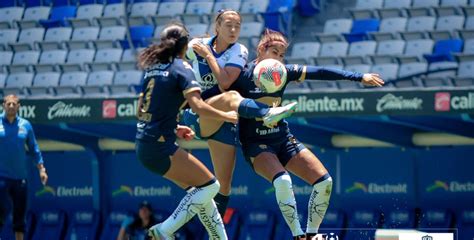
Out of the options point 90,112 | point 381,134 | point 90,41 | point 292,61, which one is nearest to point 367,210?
point 381,134

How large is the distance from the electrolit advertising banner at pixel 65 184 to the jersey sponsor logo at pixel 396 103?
5.02m

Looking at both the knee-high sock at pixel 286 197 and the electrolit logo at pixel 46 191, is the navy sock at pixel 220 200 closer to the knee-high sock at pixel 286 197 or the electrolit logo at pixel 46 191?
the knee-high sock at pixel 286 197

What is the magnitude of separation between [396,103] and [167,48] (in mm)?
5433

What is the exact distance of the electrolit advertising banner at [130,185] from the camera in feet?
57.1

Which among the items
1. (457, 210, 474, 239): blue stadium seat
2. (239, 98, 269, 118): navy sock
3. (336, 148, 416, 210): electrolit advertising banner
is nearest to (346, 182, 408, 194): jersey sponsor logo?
(336, 148, 416, 210): electrolit advertising banner

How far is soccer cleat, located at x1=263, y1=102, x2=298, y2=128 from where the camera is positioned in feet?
30.6

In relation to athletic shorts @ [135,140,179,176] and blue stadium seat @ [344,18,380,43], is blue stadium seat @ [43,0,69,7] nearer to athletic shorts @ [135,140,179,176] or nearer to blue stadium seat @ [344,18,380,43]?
blue stadium seat @ [344,18,380,43]

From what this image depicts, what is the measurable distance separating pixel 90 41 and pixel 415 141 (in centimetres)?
593

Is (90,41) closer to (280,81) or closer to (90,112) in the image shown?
(90,112)

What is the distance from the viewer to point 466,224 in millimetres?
15367

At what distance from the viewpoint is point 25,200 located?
13.7 m

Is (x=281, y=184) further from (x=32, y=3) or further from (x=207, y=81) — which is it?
(x=32, y=3)

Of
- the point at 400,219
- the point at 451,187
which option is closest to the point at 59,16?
the point at 400,219

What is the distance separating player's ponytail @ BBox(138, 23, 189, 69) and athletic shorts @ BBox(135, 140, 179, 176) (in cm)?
57
